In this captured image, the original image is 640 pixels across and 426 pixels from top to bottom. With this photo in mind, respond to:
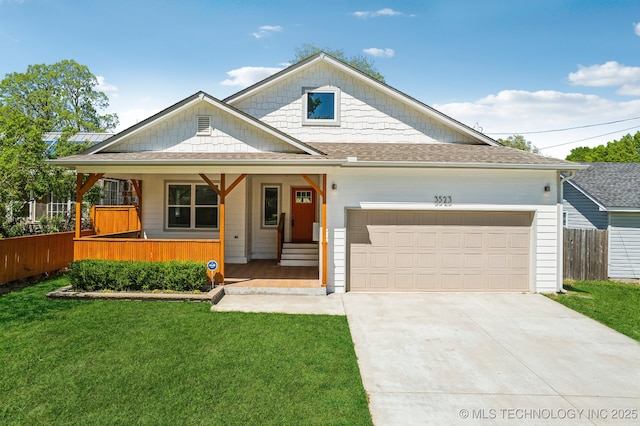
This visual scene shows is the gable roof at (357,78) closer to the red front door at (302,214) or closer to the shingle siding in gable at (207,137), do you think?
the shingle siding in gable at (207,137)

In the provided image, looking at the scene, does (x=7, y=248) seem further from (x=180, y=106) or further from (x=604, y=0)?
(x=604, y=0)

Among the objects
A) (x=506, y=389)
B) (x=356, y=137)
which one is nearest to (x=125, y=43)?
(x=356, y=137)

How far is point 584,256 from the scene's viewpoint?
13133 millimetres

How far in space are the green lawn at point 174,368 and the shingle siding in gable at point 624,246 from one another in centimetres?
1273

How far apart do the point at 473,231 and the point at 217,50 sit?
13.0 meters

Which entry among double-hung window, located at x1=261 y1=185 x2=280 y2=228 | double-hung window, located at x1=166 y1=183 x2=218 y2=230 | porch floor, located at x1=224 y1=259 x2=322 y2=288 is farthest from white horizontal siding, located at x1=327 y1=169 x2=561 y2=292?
double-hung window, located at x1=166 y1=183 x2=218 y2=230

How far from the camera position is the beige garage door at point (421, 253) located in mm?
10234

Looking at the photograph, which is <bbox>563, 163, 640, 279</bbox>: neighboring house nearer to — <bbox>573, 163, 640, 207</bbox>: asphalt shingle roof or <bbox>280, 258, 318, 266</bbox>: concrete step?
<bbox>573, 163, 640, 207</bbox>: asphalt shingle roof

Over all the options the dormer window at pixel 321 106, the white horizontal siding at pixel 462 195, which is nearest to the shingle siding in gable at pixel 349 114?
the dormer window at pixel 321 106

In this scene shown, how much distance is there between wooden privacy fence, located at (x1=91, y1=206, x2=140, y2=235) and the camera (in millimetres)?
13328

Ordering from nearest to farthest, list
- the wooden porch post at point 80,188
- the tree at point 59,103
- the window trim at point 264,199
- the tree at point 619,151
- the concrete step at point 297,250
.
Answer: the wooden porch post at point 80,188 < the concrete step at point 297,250 < the window trim at point 264,199 < the tree at point 59,103 < the tree at point 619,151

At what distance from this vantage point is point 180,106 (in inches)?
392

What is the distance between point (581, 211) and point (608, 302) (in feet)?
25.5

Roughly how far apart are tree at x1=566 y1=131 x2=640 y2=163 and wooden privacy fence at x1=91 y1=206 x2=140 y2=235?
4766 centimetres
